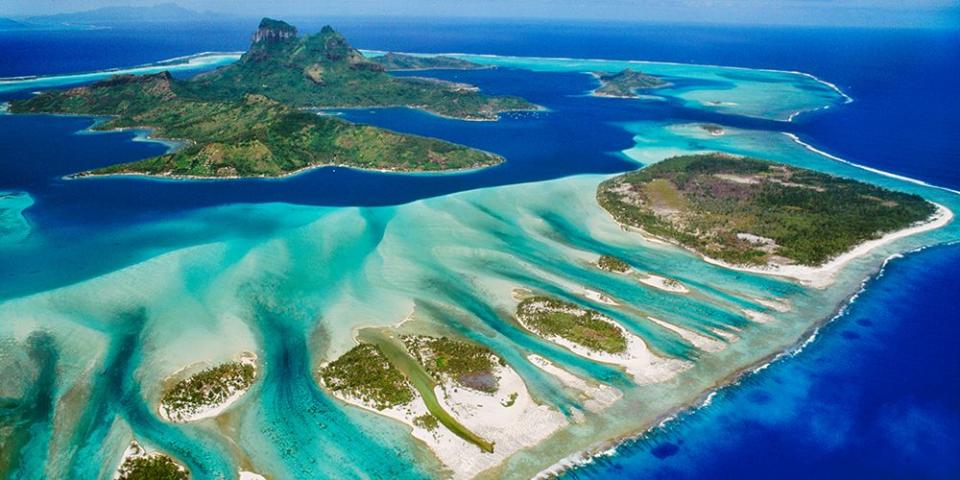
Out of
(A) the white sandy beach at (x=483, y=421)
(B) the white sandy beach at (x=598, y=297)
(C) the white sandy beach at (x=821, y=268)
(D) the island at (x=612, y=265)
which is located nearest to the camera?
(A) the white sandy beach at (x=483, y=421)

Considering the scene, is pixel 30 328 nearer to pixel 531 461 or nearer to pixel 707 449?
pixel 531 461

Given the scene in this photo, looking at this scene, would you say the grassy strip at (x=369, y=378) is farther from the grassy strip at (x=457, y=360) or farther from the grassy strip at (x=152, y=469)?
the grassy strip at (x=152, y=469)

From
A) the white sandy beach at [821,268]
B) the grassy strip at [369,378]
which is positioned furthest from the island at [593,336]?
the white sandy beach at [821,268]

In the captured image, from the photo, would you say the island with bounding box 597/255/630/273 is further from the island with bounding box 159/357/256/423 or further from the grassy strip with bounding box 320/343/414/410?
the island with bounding box 159/357/256/423

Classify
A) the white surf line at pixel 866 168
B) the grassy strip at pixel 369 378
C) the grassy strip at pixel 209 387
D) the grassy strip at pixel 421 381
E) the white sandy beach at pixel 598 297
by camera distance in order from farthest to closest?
the white surf line at pixel 866 168, the white sandy beach at pixel 598 297, the grassy strip at pixel 369 378, the grassy strip at pixel 209 387, the grassy strip at pixel 421 381

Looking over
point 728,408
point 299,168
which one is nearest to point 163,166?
point 299,168

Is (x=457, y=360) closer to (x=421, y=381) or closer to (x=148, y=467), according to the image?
(x=421, y=381)
